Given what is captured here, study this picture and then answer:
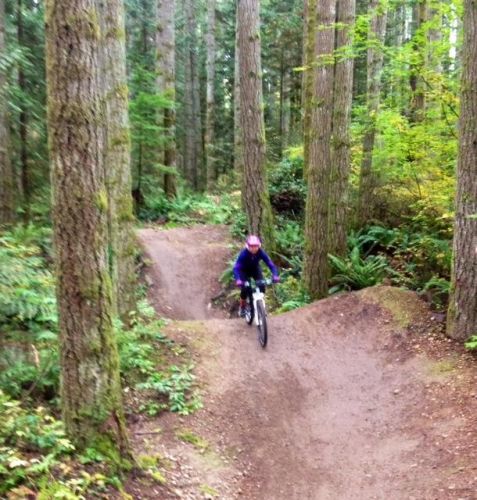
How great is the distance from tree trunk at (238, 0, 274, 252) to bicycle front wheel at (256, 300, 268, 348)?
190 inches

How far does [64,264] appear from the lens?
15.2 ft

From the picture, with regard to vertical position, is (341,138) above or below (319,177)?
above

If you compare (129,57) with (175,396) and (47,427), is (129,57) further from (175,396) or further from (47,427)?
(47,427)

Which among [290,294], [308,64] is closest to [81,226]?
[290,294]

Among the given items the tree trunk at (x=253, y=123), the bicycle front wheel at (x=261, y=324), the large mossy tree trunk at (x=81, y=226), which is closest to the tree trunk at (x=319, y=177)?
the tree trunk at (x=253, y=123)

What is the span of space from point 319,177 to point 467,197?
473 centimetres

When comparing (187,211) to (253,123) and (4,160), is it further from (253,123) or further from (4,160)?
(4,160)

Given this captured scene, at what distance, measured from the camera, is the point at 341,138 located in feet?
39.4

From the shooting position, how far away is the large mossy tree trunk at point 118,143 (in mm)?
9336

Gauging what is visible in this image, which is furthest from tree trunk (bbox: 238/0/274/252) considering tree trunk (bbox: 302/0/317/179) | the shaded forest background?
tree trunk (bbox: 302/0/317/179)

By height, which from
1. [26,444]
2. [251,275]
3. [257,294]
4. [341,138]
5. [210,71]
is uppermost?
[210,71]

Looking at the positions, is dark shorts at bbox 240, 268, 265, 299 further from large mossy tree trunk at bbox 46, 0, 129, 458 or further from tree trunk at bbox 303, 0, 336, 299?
large mossy tree trunk at bbox 46, 0, 129, 458

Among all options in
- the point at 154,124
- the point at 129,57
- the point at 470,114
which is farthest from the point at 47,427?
the point at 129,57

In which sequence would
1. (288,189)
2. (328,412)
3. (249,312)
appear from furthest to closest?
(288,189)
(249,312)
(328,412)
